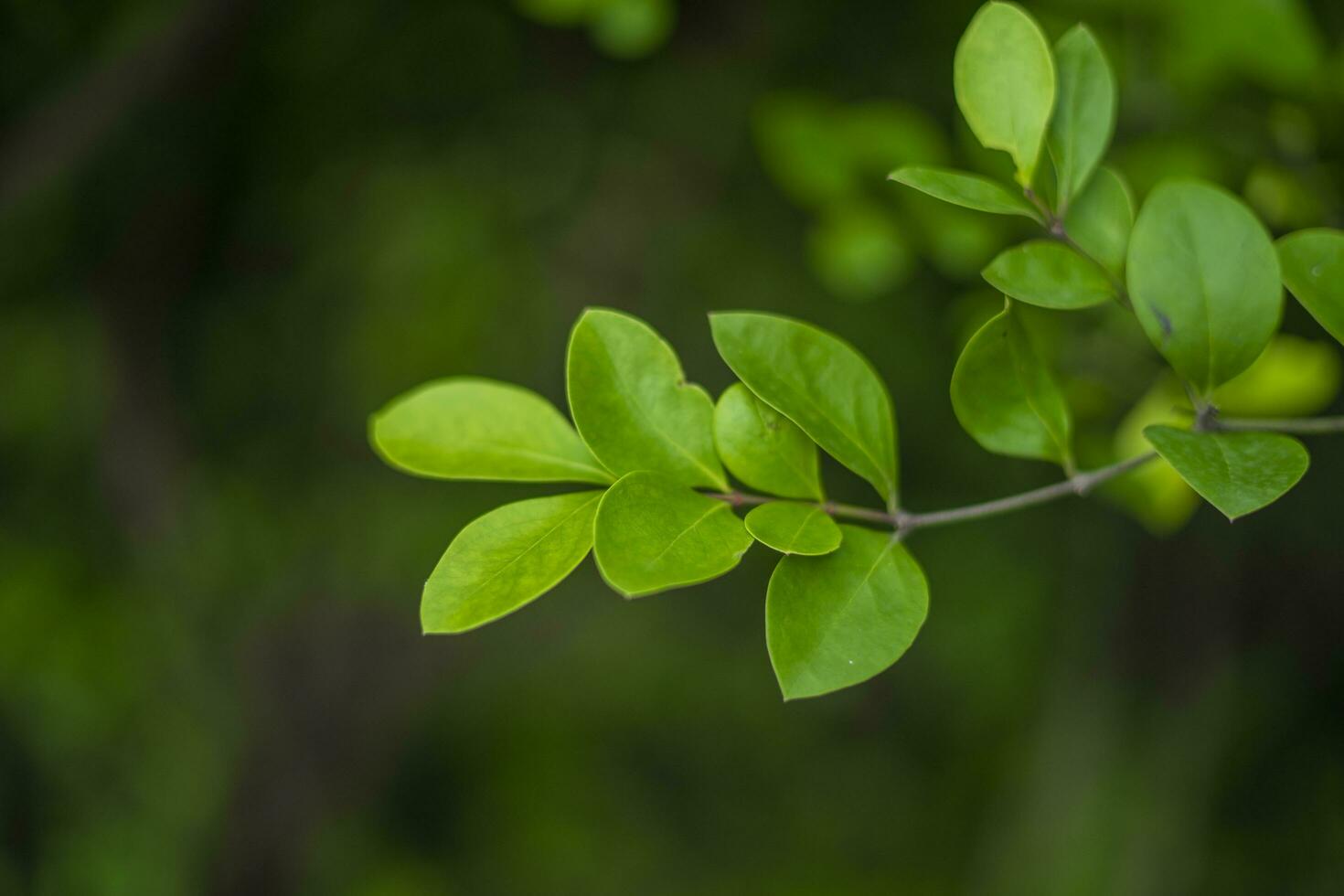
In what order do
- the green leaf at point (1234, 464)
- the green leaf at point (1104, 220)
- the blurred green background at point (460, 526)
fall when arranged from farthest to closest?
1. the blurred green background at point (460, 526)
2. the green leaf at point (1104, 220)
3. the green leaf at point (1234, 464)

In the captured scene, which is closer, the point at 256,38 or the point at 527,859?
the point at 256,38

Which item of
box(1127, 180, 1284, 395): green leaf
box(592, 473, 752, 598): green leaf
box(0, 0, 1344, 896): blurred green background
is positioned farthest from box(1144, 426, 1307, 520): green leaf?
box(0, 0, 1344, 896): blurred green background

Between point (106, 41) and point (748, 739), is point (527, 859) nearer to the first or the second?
point (748, 739)

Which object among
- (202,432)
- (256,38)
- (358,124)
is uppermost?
(256,38)

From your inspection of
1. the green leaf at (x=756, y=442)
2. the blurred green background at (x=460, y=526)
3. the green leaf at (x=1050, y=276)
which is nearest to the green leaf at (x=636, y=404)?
the green leaf at (x=756, y=442)

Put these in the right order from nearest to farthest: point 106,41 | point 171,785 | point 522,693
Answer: point 106,41
point 171,785
point 522,693

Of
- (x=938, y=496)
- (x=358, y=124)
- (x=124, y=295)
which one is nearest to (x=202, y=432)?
(x=124, y=295)

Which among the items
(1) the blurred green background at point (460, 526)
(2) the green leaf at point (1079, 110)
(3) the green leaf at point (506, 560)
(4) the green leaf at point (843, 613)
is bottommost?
(1) the blurred green background at point (460, 526)

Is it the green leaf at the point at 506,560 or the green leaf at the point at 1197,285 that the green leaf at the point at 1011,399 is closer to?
the green leaf at the point at 1197,285
